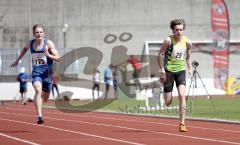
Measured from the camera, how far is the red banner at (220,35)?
48219 mm

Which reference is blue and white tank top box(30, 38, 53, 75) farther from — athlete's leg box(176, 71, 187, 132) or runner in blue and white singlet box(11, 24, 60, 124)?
athlete's leg box(176, 71, 187, 132)

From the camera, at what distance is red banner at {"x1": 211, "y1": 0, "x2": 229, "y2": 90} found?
4822 cm

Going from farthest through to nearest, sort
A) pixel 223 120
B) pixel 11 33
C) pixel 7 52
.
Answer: pixel 11 33
pixel 7 52
pixel 223 120

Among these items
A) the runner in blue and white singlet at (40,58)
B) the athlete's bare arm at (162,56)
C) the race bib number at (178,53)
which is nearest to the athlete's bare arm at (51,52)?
the runner in blue and white singlet at (40,58)

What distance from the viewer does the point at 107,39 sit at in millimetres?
49812

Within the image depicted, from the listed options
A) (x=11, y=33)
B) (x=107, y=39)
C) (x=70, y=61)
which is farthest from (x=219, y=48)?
(x=11, y=33)

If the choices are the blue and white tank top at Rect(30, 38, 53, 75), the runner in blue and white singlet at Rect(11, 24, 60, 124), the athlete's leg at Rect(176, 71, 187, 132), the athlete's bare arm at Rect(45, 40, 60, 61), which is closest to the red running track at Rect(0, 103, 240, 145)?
the athlete's leg at Rect(176, 71, 187, 132)

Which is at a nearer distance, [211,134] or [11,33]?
[211,134]

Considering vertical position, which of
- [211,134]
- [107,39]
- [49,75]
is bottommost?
[211,134]

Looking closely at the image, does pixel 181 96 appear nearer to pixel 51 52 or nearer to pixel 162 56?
pixel 162 56

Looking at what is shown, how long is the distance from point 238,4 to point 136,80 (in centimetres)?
1354

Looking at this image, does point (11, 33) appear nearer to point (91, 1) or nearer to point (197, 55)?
point (91, 1)

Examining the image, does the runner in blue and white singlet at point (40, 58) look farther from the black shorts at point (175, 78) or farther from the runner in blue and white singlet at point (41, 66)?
the black shorts at point (175, 78)

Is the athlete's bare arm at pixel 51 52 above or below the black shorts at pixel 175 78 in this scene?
above
